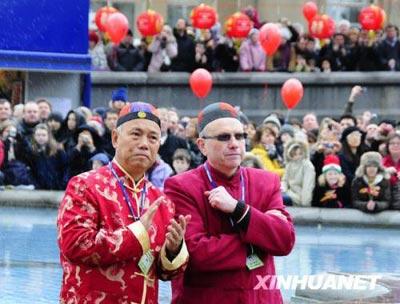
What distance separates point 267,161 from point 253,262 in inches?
516

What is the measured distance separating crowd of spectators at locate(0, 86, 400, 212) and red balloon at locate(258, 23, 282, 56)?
254 inches

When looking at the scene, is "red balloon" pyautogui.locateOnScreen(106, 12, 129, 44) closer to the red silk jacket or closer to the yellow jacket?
the yellow jacket

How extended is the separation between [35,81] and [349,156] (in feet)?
23.5

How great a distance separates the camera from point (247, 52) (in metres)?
31.4

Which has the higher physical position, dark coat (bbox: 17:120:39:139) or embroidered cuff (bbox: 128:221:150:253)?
embroidered cuff (bbox: 128:221:150:253)

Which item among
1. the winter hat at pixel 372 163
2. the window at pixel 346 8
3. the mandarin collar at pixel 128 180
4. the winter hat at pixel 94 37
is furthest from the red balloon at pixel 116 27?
the mandarin collar at pixel 128 180

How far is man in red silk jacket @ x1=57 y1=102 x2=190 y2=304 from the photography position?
6.48 meters

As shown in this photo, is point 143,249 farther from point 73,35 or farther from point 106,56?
point 106,56

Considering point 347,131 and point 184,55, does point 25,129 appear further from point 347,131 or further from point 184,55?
point 184,55

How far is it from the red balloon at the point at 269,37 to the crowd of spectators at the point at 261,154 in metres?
6.46

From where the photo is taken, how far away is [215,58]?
103ft

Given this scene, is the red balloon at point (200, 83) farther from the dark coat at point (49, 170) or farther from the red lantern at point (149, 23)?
the dark coat at point (49, 170)

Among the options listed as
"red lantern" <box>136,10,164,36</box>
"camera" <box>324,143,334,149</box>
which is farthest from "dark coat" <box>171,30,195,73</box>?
"camera" <box>324,143,334,149</box>

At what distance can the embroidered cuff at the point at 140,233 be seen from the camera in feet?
21.3
